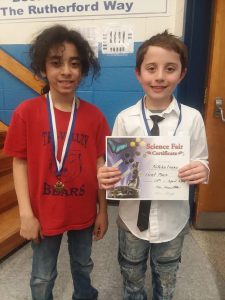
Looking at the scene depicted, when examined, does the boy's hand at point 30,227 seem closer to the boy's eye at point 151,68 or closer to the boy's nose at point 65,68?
the boy's nose at point 65,68

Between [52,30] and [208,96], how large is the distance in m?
1.33

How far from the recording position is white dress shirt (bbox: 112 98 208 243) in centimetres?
102

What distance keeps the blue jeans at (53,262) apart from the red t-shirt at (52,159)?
3.2 inches

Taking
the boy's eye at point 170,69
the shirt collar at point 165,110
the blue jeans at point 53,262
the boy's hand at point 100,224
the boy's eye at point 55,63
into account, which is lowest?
the blue jeans at point 53,262

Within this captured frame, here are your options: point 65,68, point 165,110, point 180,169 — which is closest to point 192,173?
point 180,169

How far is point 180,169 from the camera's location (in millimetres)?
942

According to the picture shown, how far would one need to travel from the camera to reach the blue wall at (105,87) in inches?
93.4

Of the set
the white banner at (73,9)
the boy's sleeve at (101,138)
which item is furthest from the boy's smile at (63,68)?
the white banner at (73,9)

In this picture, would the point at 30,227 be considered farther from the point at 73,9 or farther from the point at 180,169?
the point at 73,9

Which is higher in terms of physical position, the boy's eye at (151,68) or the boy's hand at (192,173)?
the boy's eye at (151,68)

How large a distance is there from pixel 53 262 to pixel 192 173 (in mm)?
663

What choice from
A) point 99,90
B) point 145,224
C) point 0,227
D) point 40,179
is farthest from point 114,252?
point 99,90

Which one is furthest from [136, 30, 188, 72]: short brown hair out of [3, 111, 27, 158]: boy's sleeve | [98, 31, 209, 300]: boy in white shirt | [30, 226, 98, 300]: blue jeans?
[30, 226, 98, 300]: blue jeans

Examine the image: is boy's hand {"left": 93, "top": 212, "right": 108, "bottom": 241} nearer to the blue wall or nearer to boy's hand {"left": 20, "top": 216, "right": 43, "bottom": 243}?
boy's hand {"left": 20, "top": 216, "right": 43, "bottom": 243}
